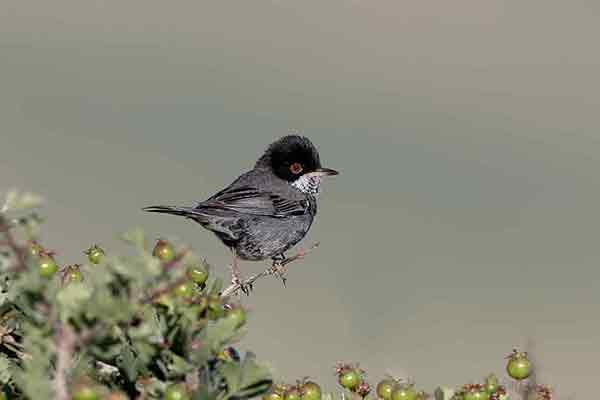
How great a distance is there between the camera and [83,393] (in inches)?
94.2

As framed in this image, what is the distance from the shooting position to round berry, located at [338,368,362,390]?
4.26m

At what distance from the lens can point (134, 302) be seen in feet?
7.56

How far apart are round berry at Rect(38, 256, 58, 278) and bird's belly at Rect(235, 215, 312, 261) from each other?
8083mm

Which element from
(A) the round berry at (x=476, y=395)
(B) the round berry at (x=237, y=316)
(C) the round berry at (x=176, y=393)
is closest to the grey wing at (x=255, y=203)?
(A) the round berry at (x=476, y=395)

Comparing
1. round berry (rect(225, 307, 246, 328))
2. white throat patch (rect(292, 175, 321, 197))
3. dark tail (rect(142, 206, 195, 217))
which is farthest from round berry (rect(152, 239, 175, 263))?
white throat patch (rect(292, 175, 321, 197))

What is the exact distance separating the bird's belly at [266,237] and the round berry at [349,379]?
7.84 metres

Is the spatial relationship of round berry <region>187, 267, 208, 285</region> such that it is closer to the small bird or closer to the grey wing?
the small bird

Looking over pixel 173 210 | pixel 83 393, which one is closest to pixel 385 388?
pixel 83 393

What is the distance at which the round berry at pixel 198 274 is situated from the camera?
4516 mm

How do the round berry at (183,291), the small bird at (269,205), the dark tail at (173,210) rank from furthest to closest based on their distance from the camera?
1. the small bird at (269,205)
2. the dark tail at (173,210)
3. the round berry at (183,291)

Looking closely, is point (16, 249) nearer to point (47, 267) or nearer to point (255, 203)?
point (47, 267)

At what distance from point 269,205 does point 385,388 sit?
8831 mm

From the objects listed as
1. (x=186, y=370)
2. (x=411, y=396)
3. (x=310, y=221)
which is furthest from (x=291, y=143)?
(x=186, y=370)

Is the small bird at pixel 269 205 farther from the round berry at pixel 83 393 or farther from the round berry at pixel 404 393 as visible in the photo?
the round berry at pixel 83 393
